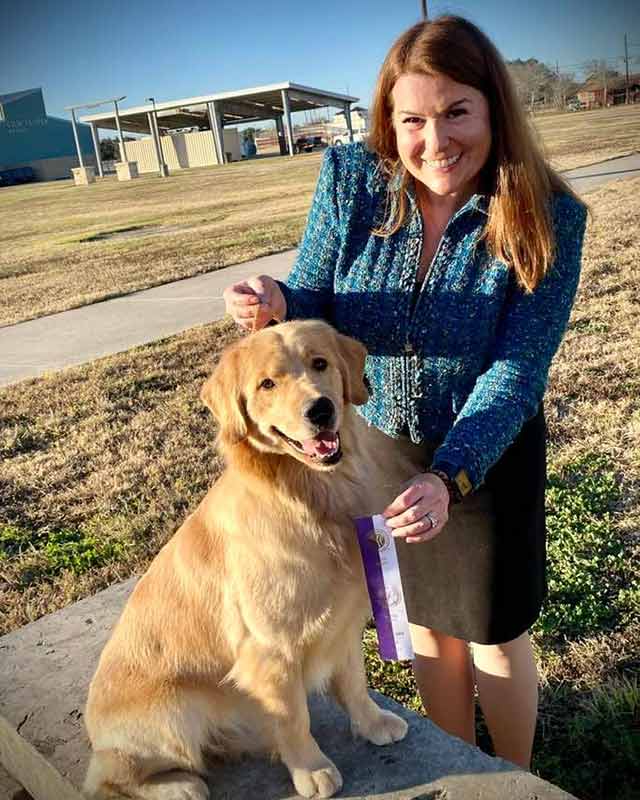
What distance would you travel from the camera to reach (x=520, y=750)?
2.53 m

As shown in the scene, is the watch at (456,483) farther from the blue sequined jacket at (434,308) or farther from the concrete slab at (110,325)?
the concrete slab at (110,325)

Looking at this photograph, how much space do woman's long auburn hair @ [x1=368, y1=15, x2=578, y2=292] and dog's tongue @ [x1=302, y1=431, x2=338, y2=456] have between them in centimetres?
74

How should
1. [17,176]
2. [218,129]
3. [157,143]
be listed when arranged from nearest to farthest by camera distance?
[157,143]
[218,129]
[17,176]

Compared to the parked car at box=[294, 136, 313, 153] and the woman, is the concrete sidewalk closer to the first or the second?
the woman

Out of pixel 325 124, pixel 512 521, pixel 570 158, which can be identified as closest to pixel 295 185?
pixel 570 158

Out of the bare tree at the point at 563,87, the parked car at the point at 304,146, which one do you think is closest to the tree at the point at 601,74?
the bare tree at the point at 563,87

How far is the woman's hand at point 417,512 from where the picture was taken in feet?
5.98

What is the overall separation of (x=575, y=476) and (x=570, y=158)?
66.2 ft

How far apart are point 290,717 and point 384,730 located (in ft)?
1.33

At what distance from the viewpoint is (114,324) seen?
892 centimetres

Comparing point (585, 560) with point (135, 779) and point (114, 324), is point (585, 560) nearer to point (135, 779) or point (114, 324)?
point (135, 779)

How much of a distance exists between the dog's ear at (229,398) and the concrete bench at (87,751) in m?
1.10

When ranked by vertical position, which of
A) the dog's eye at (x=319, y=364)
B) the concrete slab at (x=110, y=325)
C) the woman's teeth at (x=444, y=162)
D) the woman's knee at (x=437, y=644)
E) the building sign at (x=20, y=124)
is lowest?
the woman's knee at (x=437, y=644)

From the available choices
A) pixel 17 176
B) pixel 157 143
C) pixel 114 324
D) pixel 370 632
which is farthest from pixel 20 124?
pixel 370 632
